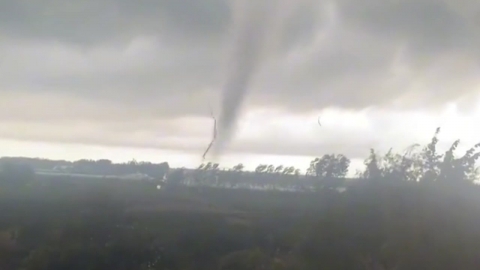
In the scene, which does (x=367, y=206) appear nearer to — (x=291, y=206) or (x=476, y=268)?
(x=476, y=268)

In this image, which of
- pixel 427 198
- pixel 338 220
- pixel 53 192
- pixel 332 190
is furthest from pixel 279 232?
pixel 53 192

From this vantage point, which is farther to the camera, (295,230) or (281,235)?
(281,235)

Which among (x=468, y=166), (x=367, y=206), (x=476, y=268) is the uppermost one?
(x=468, y=166)
